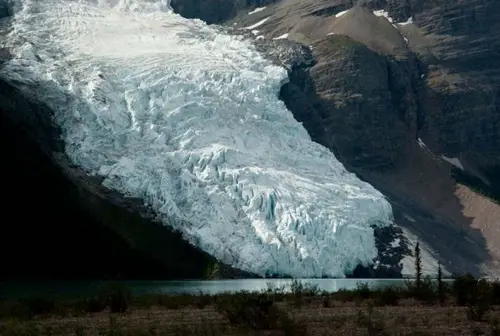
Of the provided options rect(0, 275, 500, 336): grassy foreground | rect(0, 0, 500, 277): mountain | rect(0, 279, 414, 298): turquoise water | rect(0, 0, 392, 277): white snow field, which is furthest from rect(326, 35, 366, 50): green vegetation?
rect(0, 275, 500, 336): grassy foreground

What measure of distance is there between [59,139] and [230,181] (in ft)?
70.8

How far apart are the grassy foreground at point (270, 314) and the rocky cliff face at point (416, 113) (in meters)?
Result: 93.8

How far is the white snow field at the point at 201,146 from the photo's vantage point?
322 ft

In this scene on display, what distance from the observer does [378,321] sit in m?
24.9

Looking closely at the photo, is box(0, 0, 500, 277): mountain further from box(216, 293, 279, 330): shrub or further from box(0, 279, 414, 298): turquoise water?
box(216, 293, 279, 330): shrub

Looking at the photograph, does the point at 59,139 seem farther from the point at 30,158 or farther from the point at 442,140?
the point at 442,140

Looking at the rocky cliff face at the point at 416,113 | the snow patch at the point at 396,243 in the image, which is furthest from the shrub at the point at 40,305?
the rocky cliff face at the point at 416,113

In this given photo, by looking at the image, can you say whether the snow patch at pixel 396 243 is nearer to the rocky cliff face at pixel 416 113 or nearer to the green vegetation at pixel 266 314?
the rocky cliff face at pixel 416 113

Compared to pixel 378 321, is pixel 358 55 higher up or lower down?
higher up

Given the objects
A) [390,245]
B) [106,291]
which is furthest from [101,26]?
[106,291]

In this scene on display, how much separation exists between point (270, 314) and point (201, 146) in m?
84.3

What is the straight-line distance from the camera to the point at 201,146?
108 m

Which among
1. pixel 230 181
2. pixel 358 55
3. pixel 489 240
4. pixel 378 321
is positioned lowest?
pixel 489 240

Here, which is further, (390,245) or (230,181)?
(390,245)
